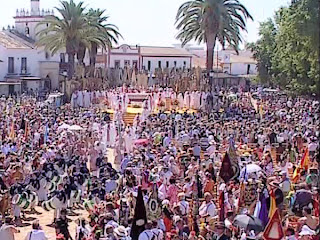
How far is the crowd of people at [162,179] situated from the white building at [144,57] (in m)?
45.1

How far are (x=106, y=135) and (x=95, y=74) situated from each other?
2275 cm

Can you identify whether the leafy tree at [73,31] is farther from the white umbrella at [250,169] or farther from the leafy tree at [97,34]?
the white umbrella at [250,169]

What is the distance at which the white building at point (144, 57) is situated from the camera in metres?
73.7

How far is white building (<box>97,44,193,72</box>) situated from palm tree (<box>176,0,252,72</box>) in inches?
1063

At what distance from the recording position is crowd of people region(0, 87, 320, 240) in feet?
34.6

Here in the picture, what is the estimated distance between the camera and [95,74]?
4812cm

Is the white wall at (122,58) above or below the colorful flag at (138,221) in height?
above

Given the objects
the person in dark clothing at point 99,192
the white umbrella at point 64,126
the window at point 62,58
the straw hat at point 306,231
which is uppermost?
the window at point 62,58

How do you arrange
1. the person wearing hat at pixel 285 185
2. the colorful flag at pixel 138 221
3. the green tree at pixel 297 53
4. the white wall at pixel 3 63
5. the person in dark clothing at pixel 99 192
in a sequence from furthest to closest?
1. the white wall at pixel 3 63
2. the green tree at pixel 297 53
3. the person in dark clothing at pixel 99 192
4. the person wearing hat at pixel 285 185
5. the colorful flag at pixel 138 221

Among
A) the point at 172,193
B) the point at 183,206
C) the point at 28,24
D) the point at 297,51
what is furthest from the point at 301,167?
the point at 28,24

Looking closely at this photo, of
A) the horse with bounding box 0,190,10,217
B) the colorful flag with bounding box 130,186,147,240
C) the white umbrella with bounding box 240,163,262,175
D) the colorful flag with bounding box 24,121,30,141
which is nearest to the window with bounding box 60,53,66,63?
the colorful flag with bounding box 24,121,30,141

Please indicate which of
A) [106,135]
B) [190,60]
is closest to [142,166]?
[106,135]

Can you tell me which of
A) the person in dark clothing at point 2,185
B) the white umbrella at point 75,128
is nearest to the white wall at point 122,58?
the white umbrella at point 75,128

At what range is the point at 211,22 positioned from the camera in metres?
41.6
